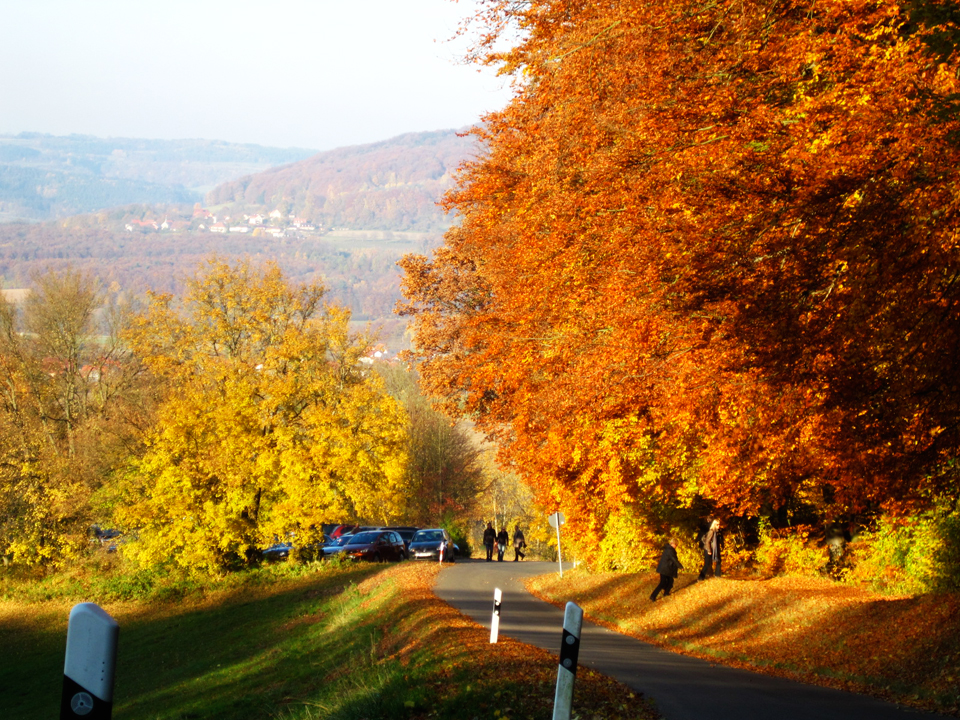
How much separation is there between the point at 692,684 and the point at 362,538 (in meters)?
28.2

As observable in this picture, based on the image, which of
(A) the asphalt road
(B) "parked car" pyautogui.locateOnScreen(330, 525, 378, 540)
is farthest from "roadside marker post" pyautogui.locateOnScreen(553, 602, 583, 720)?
(B) "parked car" pyautogui.locateOnScreen(330, 525, 378, 540)

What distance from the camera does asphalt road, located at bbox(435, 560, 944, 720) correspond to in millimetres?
10234

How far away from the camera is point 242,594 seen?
108ft

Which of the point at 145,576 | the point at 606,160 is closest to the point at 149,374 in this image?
the point at 145,576

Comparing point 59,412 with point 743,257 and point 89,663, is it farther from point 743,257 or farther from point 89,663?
A: point 89,663

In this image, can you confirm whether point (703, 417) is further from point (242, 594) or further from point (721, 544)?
point (242, 594)

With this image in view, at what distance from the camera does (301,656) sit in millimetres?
20266

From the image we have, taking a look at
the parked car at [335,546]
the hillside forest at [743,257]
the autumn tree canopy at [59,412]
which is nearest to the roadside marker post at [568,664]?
the hillside forest at [743,257]

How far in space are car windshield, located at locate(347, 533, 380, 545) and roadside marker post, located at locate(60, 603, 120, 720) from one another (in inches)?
1448

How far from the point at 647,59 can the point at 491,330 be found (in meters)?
13.9

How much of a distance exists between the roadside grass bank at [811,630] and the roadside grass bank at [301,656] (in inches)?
157

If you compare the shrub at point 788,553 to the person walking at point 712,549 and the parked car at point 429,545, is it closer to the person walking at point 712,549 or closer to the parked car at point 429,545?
the person walking at point 712,549

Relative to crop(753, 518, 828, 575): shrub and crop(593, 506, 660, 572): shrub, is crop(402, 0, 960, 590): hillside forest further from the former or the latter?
crop(593, 506, 660, 572): shrub

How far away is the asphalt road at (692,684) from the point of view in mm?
10234
